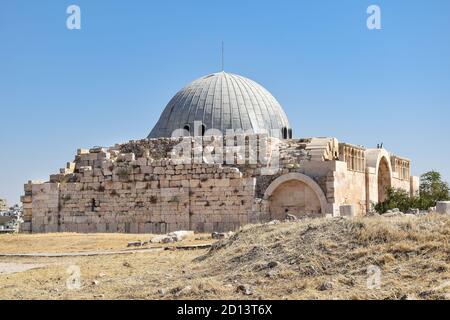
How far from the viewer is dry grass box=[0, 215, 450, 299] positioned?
30.2 ft

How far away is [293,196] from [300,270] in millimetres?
12965

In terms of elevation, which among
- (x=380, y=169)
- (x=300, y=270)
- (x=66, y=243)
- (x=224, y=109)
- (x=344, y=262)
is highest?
(x=224, y=109)

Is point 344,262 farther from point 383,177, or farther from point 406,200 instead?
point 383,177

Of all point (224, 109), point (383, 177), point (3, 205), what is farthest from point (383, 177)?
point (3, 205)

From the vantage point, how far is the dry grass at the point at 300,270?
30.2 feet

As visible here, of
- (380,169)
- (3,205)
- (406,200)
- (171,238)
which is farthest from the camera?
(3,205)

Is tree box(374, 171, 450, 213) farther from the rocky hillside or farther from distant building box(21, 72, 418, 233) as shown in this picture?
the rocky hillside

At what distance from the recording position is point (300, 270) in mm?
10109

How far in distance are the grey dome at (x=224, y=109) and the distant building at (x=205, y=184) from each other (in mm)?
5333

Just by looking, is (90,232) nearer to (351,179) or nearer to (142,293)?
(351,179)

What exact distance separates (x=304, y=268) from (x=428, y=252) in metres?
1.98

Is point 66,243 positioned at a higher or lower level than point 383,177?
lower

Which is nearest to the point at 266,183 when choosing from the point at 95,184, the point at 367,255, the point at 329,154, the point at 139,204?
the point at 329,154

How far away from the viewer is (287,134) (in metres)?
33.2
